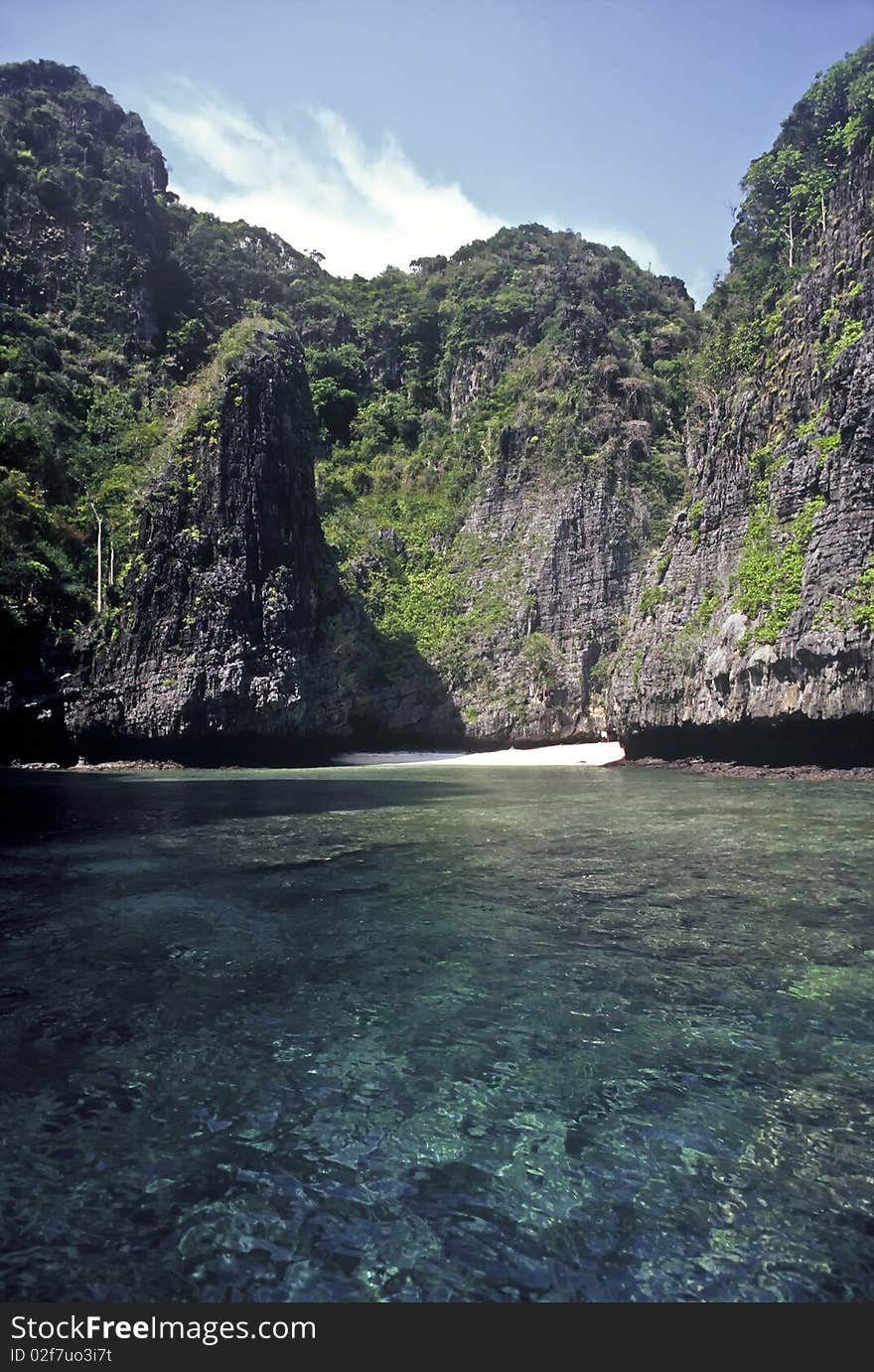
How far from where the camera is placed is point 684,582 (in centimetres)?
3519

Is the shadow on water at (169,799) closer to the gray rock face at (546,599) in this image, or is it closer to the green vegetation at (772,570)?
the green vegetation at (772,570)

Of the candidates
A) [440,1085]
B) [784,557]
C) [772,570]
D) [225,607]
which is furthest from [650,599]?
[440,1085]

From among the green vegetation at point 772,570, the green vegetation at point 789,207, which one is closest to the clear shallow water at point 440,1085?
the green vegetation at point 772,570

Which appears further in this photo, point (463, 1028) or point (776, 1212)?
point (463, 1028)

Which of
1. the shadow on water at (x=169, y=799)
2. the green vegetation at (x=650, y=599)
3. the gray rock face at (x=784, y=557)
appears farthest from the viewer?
the green vegetation at (x=650, y=599)

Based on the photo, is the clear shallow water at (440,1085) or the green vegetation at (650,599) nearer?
the clear shallow water at (440,1085)

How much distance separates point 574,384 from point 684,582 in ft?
88.7

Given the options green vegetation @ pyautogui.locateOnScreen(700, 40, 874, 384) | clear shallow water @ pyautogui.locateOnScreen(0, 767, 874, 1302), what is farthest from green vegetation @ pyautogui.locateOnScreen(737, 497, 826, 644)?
clear shallow water @ pyautogui.locateOnScreen(0, 767, 874, 1302)

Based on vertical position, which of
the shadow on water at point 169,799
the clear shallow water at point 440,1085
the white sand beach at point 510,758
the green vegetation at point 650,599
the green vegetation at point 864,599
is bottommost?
the white sand beach at point 510,758

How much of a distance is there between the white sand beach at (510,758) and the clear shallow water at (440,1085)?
2818cm

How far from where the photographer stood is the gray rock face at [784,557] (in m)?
25.3

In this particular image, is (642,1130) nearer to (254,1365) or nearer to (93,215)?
(254,1365)

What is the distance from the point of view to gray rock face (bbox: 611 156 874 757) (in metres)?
25.3

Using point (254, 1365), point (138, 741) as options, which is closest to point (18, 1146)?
point (254, 1365)
